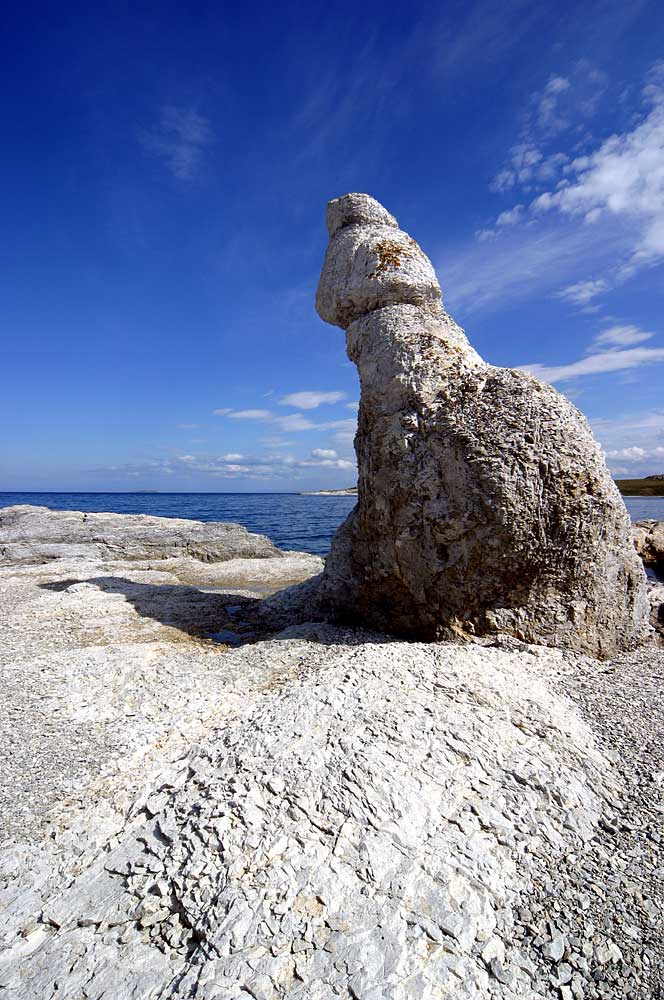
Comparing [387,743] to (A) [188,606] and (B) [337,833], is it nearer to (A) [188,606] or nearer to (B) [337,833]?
(B) [337,833]

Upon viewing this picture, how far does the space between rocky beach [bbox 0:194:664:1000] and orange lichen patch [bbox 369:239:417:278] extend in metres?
0.09

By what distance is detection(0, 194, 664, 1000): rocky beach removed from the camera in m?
3.27

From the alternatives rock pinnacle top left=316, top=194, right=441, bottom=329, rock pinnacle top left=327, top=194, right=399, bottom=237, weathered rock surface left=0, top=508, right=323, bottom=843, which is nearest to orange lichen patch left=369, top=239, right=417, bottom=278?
rock pinnacle top left=316, top=194, right=441, bottom=329

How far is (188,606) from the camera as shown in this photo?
1220 centimetres

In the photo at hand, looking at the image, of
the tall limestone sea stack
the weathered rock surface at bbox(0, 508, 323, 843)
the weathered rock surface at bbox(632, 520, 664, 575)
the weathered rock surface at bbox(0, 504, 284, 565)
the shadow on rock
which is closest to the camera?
the weathered rock surface at bbox(0, 508, 323, 843)

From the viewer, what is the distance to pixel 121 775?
494 cm

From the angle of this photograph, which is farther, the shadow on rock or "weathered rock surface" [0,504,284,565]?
"weathered rock surface" [0,504,284,565]

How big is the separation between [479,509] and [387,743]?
13.2ft

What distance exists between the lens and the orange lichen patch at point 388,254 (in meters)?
10.3

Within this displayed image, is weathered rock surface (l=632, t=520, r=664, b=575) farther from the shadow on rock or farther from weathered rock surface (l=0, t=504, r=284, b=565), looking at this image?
weathered rock surface (l=0, t=504, r=284, b=565)

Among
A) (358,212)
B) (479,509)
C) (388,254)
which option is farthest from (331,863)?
(358,212)

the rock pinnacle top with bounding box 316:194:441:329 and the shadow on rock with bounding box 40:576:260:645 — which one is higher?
the rock pinnacle top with bounding box 316:194:441:329

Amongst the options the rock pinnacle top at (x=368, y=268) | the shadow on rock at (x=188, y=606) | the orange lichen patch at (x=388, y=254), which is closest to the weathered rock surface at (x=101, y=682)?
the shadow on rock at (x=188, y=606)

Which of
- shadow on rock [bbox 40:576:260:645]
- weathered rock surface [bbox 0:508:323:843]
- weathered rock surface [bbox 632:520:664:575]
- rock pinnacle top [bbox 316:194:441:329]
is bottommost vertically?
shadow on rock [bbox 40:576:260:645]
